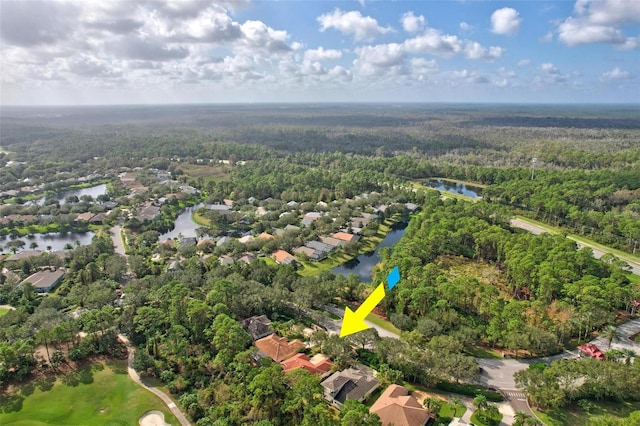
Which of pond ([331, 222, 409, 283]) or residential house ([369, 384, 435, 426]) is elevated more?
residential house ([369, 384, 435, 426])

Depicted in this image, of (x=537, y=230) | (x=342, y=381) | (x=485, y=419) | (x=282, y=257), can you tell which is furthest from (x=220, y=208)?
(x=485, y=419)

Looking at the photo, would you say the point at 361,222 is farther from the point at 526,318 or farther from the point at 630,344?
the point at 630,344

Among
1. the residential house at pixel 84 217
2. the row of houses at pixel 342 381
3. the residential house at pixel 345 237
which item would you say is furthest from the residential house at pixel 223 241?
the residential house at pixel 84 217

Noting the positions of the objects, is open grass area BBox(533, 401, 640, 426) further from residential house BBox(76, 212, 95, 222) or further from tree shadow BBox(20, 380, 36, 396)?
residential house BBox(76, 212, 95, 222)

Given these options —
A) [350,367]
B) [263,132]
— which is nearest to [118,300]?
[350,367]

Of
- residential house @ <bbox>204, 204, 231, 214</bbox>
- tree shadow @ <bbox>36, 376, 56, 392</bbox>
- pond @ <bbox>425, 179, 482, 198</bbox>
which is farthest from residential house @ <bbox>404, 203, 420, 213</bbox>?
tree shadow @ <bbox>36, 376, 56, 392</bbox>

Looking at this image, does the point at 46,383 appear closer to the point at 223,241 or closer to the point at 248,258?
the point at 248,258
